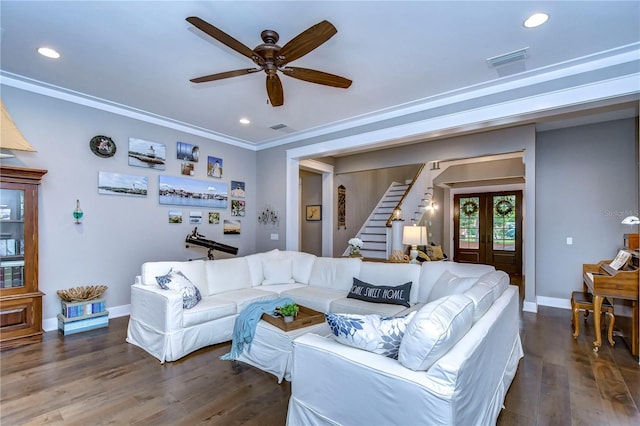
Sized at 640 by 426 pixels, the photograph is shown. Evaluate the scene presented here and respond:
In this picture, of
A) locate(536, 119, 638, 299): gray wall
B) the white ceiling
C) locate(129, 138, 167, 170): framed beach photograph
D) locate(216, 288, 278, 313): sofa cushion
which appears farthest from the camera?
locate(536, 119, 638, 299): gray wall

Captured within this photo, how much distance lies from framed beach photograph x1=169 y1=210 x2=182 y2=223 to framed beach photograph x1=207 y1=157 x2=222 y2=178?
2.76 ft

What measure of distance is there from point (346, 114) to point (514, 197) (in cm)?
655

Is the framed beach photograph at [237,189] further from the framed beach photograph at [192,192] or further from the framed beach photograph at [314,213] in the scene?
the framed beach photograph at [314,213]

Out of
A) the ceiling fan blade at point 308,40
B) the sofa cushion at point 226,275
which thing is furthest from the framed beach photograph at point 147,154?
the ceiling fan blade at point 308,40

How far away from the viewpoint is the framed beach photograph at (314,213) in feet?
24.9

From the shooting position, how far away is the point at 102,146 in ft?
13.7

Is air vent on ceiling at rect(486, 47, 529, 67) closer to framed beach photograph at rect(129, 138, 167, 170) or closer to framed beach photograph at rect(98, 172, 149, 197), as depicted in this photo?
framed beach photograph at rect(129, 138, 167, 170)

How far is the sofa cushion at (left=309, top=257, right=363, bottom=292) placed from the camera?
4020 millimetres

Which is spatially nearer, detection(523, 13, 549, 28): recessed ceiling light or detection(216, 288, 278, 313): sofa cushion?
detection(523, 13, 549, 28): recessed ceiling light

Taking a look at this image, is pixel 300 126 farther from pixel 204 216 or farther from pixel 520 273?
pixel 520 273

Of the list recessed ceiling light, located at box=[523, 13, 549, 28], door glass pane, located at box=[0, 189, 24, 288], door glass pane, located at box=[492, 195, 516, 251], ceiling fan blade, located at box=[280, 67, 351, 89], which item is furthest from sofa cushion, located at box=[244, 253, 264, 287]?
door glass pane, located at box=[492, 195, 516, 251]

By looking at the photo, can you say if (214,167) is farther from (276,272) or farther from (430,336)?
(430,336)

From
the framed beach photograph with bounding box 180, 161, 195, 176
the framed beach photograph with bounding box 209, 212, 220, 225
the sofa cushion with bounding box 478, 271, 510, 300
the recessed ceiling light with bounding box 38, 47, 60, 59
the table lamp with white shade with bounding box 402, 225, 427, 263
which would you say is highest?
the recessed ceiling light with bounding box 38, 47, 60, 59

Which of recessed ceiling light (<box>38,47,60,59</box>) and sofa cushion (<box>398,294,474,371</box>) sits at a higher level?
recessed ceiling light (<box>38,47,60,59</box>)
